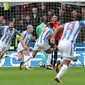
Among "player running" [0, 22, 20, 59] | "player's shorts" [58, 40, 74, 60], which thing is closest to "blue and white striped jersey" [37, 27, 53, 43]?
"player running" [0, 22, 20, 59]

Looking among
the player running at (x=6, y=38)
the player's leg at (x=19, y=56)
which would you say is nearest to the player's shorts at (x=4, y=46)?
the player running at (x=6, y=38)

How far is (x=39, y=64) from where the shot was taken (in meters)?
19.4

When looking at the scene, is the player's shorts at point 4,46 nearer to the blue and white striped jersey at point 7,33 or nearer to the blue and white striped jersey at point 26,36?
→ the blue and white striped jersey at point 7,33

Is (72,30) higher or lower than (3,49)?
higher

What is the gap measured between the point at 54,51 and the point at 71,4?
9.94 feet

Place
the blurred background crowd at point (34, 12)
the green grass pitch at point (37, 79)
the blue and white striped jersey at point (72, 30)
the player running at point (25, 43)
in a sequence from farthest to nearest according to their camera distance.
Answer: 1. the blurred background crowd at point (34, 12)
2. the player running at point (25, 43)
3. the blue and white striped jersey at point (72, 30)
4. the green grass pitch at point (37, 79)

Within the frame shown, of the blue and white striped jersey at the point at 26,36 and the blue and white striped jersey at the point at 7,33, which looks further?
the blue and white striped jersey at the point at 26,36

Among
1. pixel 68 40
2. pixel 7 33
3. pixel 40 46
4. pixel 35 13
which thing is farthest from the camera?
pixel 35 13

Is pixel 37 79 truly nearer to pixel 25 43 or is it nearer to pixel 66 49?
pixel 66 49

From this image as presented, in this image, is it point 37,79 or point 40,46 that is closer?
point 37,79

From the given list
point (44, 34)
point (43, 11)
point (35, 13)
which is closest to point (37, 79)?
point (44, 34)

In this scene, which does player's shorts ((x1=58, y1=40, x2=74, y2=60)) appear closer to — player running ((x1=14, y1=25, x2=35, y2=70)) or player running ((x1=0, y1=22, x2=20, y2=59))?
player running ((x1=14, y1=25, x2=35, y2=70))

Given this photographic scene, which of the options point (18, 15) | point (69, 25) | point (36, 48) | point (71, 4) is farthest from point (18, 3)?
point (69, 25)

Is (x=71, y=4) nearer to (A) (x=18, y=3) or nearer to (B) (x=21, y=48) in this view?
(A) (x=18, y=3)
